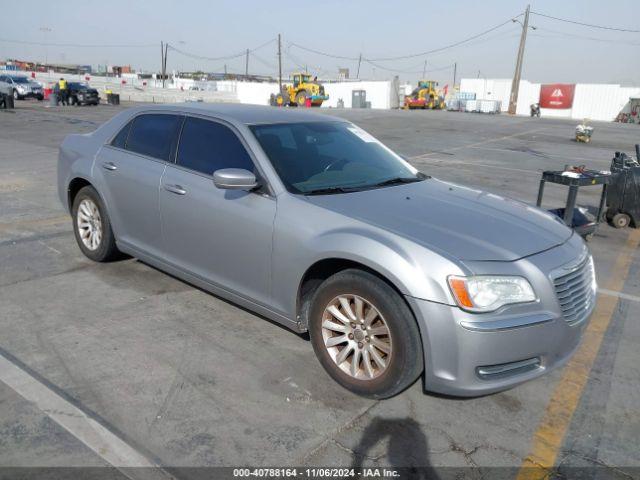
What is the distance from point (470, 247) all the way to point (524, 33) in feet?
182

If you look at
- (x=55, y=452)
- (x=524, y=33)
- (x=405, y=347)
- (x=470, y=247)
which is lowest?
(x=55, y=452)

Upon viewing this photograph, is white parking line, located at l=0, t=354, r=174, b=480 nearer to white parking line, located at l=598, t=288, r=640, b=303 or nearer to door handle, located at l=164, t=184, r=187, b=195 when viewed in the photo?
door handle, located at l=164, t=184, r=187, b=195

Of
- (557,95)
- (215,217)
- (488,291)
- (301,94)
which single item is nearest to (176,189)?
(215,217)

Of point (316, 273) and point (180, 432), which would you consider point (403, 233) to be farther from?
point (180, 432)

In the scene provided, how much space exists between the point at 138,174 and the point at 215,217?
42.4 inches

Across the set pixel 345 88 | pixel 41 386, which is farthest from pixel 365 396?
pixel 345 88

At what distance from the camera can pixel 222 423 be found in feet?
9.53

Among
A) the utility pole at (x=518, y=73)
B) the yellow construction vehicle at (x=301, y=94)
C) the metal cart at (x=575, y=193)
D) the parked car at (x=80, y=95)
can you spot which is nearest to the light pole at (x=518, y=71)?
the utility pole at (x=518, y=73)

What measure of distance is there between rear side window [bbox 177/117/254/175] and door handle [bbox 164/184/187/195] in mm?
177

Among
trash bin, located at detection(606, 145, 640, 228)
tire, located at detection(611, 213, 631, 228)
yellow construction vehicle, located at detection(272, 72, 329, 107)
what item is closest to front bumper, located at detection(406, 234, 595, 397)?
trash bin, located at detection(606, 145, 640, 228)

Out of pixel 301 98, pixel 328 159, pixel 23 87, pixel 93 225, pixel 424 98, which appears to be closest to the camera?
pixel 328 159

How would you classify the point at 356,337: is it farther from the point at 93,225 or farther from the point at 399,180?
the point at 93,225

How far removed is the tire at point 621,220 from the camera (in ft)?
24.7

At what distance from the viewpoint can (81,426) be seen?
2824 mm
